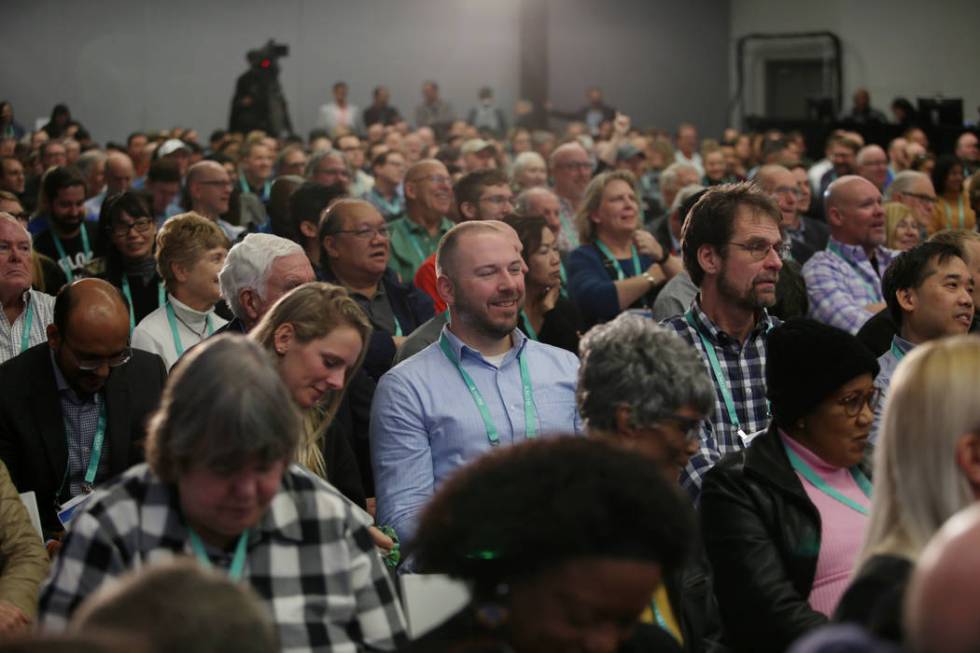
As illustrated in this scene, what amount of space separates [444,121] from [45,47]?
20.2 ft

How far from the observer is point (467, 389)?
3527 millimetres

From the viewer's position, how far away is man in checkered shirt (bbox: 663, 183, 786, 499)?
12.2ft

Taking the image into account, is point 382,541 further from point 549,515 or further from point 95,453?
point 549,515

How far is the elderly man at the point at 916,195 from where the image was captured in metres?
7.63

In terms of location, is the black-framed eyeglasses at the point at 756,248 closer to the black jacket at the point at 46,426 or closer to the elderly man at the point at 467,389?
the elderly man at the point at 467,389

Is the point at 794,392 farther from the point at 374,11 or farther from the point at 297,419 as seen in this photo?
the point at 374,11

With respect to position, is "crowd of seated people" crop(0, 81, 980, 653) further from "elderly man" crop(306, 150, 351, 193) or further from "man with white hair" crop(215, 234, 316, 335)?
"elderly man" crop(306, 150, 351, 193)

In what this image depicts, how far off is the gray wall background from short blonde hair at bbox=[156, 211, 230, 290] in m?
15.3

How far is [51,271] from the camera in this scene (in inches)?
235

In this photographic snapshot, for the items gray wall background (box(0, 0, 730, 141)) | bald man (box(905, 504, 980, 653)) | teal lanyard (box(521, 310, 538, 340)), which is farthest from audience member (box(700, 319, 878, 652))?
gray wall background (box(0, 0, 730, 141))

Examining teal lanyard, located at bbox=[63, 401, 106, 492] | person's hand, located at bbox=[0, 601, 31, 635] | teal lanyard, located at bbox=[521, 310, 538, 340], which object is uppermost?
teal lanyard, located at bbox=[521, 310, 538, 340]

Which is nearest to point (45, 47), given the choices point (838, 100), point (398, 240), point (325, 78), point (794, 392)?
point (325, 78)

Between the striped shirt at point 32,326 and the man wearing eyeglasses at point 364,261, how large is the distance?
1.10 m

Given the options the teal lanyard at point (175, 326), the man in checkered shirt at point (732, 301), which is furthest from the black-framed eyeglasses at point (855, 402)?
the teal lanyard at point (175, 326)
